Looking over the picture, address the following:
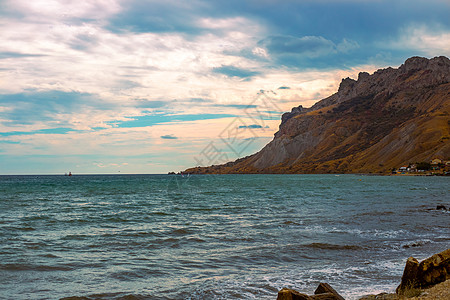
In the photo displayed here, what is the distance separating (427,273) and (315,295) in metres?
4.18

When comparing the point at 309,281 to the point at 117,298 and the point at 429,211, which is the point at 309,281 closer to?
the point at 117,298

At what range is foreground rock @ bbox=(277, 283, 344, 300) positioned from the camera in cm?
953

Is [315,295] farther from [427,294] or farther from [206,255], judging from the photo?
[206,255]

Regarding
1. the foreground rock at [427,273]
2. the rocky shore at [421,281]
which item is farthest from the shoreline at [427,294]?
the foreground rock at [427,273]

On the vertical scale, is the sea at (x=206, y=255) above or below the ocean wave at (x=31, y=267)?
below

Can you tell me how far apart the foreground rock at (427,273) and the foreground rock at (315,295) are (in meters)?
2.53

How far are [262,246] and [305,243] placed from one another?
2.75 meters

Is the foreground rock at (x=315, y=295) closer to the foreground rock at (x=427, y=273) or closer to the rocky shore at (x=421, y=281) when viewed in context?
the rocky shore at (x=421, y=281)

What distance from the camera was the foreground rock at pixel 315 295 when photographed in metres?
9.53

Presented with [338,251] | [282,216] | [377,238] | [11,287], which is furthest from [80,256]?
[282,216]

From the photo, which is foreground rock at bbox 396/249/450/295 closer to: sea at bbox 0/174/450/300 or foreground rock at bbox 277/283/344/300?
sea at bbox 0/174/450/300

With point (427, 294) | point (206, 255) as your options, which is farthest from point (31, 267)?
point (427, 294)

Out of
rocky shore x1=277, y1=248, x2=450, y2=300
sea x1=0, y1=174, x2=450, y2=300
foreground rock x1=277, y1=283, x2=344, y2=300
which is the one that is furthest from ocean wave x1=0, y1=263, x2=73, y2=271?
rocky shore x1=277, y1=248, x2=450, y2=300

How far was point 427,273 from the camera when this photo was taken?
11.9 meters
